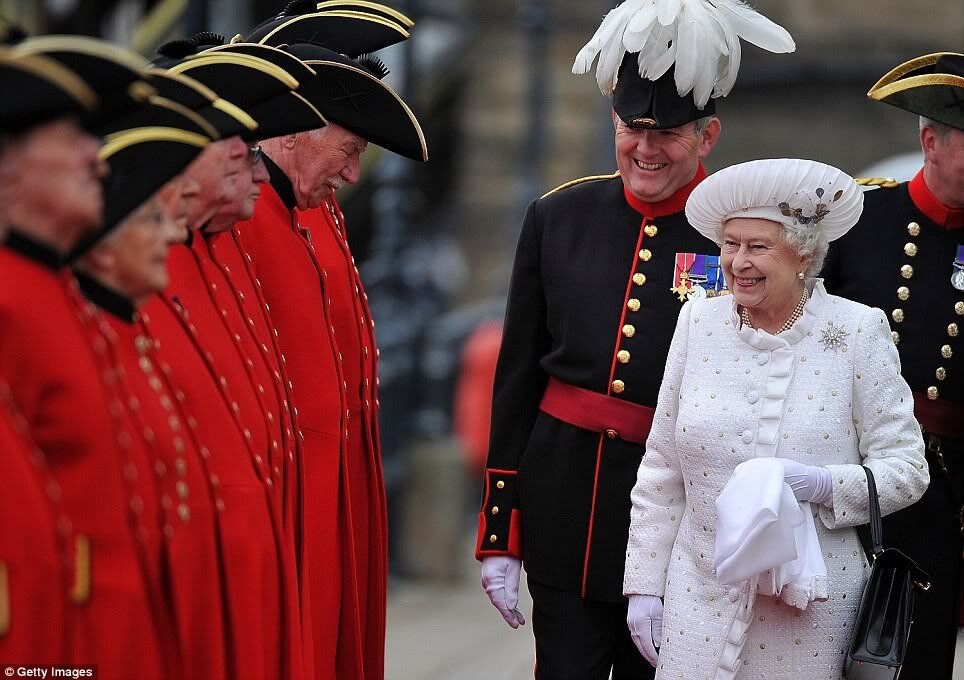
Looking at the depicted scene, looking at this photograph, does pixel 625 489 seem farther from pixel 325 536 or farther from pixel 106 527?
pixel 106 527

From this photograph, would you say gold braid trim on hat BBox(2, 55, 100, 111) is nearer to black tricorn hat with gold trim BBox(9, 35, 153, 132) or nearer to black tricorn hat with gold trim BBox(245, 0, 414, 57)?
black tricorn hat with gold trim BBox(9, 35, 153, 132)

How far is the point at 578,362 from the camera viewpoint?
14.9 ft

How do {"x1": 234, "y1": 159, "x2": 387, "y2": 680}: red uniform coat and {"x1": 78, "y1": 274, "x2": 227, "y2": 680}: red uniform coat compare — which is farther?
{"x1": 234, "y1": 159, "x2": 387, "y2": 680}: red uniform coat

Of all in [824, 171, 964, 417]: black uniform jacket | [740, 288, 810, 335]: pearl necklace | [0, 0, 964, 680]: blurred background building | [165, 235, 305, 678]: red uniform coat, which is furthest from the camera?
[0, 0, 964, 680]: blurred background building

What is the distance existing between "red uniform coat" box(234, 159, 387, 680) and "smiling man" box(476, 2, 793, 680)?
0.36m

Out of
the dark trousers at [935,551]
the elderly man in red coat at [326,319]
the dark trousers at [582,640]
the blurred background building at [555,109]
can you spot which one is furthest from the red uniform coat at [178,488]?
the blurred background building at [555,109]

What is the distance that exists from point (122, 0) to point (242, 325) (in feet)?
36.1

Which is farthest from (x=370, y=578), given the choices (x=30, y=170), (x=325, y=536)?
(x=30, y=170)

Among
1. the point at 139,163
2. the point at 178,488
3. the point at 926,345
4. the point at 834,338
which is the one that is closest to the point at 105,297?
the point at 139,163

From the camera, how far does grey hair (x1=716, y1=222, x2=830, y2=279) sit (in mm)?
4016

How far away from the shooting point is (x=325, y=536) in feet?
14.2

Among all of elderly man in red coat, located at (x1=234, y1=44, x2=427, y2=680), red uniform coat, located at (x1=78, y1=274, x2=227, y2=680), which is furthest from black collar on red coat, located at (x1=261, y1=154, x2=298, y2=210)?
red uniform coat, located at (x1=78, y1=274, x2=227, y2=680)

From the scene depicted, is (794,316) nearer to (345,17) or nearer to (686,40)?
(686,40)

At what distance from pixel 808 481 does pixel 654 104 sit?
112 cm
